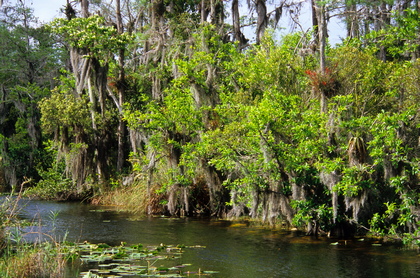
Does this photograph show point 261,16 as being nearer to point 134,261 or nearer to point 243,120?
point 243,120

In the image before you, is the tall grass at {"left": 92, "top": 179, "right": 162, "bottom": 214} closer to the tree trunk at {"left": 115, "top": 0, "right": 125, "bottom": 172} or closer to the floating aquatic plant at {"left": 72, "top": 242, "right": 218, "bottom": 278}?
the tree trunk at {"left": 115, "top": 0, "right": 125, "bottom": 172}

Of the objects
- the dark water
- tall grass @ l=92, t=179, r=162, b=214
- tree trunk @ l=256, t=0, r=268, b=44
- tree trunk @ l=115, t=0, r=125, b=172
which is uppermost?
tree trunk @ l=256, t=0, r=268, b=44

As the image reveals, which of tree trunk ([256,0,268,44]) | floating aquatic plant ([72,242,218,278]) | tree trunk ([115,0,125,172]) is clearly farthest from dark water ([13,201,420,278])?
tree trunk ([256,0,268,44])

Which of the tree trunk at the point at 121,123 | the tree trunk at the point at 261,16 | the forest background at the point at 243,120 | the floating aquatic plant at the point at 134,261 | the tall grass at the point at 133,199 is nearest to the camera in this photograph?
the floating aquatic plant at the point at 134,261

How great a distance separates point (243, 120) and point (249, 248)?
4725mm

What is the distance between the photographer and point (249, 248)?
14562mm

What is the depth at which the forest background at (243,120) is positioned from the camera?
1514 centimetres

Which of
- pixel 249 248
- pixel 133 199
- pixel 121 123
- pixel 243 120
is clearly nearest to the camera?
pixel 249 248

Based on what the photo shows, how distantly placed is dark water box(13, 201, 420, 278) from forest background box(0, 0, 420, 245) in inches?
29.8

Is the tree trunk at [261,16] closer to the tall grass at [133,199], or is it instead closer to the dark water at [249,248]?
the tall grass at [133,199]

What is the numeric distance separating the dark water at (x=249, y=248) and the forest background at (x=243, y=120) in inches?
29.8

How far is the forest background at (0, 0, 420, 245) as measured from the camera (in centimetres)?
1514

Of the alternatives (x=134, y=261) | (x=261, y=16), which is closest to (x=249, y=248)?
(x=134, y=261)

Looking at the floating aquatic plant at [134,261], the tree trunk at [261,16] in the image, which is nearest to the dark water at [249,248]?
the floating aquatic plant at [134,261]
